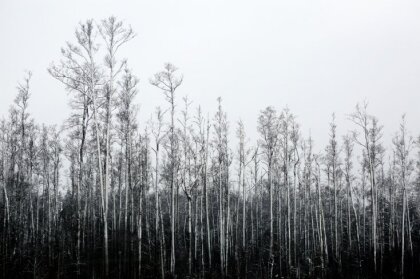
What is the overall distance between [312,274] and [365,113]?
11018 millimetres

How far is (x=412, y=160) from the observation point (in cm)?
2662

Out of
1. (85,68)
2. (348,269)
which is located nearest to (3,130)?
(85,68)

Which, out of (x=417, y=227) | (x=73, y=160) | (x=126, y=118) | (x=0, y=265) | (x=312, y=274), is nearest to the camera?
(x=0, y=265)

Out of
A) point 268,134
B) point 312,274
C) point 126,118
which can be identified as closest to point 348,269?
point 312,274

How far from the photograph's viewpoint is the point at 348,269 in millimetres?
18297

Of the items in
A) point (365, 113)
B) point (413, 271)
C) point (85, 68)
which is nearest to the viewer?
point (85, 68)

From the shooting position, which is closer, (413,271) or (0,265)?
(0,265)

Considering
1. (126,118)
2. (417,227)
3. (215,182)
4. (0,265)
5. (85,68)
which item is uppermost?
(85,68)

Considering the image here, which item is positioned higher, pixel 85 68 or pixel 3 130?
pixel 85 68

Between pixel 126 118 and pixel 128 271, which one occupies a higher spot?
pixel 126 118

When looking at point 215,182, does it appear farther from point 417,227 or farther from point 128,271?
point 417,227

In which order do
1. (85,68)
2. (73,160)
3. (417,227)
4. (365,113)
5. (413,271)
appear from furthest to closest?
(417,227) → (73,160) → (365,113) → (413,271) → (85,68)

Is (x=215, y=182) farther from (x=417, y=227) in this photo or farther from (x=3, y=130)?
(x=417, y=227)

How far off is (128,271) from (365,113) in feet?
56.5
